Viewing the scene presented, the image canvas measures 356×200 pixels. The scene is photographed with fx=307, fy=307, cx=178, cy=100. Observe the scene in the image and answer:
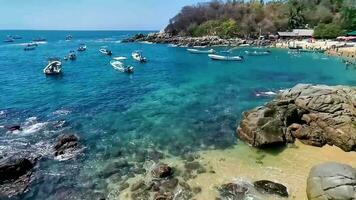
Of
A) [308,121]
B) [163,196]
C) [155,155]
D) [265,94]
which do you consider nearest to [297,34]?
[265,94]

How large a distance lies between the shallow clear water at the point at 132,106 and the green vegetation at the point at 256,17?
201ft

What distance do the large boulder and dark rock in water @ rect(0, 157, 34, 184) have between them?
68.7 ft

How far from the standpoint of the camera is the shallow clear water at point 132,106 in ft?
98.6

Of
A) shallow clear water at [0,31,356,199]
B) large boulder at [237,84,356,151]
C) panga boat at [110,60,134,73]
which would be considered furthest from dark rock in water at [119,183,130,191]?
panga boat at [110,60,134,73]

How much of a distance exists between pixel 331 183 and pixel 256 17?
14605 centimetres

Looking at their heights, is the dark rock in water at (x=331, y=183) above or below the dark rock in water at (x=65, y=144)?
above

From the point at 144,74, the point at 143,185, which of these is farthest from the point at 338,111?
the point at 144,74

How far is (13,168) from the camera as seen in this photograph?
25.6 metres

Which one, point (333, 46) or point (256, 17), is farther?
point (256, 17)

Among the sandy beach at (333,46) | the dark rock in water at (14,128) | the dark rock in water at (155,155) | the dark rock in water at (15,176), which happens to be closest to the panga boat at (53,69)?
the dark rock in water at (14,128)

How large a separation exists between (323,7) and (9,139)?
15092 centimetres

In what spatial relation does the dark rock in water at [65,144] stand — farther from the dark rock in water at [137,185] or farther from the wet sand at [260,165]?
the dark rock in water at [137,185]

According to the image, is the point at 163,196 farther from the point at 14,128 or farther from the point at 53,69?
the point at 53,69

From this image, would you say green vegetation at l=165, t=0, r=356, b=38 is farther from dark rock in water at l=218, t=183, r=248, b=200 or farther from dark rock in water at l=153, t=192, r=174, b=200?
dark rock in water at l=153, t=192, r=174, b=200
